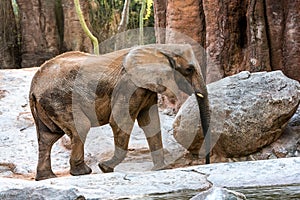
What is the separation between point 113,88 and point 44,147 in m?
1.21

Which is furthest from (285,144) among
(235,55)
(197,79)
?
(235,55)

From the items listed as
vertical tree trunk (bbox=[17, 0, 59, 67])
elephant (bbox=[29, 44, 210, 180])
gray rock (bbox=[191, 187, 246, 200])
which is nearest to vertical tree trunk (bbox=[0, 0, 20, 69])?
vertical tree trunk (bbox=[17, 0, 59, 67])

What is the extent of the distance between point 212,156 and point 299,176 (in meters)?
3.21

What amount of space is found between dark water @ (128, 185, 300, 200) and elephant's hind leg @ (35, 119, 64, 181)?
3121 millimetres

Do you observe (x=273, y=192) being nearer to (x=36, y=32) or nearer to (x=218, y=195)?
(x=218, y=195)

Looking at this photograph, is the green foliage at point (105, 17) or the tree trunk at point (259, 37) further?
the green foliage at point (105, 17)

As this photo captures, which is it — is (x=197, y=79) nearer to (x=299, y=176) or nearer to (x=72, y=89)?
(x=72, y=89)

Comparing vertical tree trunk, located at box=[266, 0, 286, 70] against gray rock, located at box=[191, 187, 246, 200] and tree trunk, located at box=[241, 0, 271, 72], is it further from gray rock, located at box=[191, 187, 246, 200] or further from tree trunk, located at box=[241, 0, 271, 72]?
gray rock, located at box=[191, 187, 246, 200]

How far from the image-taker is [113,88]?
725 cm

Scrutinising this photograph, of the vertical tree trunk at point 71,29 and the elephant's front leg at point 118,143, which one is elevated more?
the elephant's front leg at point 118,143

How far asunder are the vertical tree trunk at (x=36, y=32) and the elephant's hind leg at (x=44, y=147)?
41.1 feet

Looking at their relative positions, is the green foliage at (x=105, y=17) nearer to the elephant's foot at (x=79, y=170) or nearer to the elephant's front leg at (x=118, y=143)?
the elephant's foot at (x=79, y=170)

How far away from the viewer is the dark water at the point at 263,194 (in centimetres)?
440

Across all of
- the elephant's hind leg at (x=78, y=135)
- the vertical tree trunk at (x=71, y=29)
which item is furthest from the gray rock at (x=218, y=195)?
the vertical tree trunk at (x=71, y=29)
